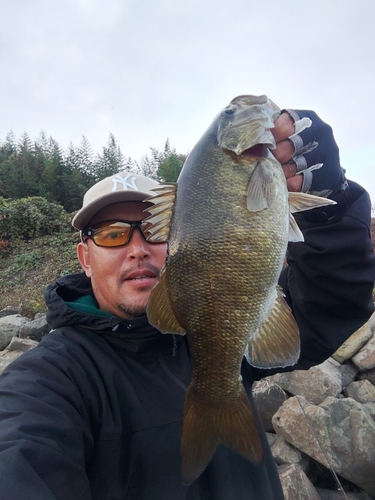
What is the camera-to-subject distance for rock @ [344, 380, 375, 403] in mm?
4818

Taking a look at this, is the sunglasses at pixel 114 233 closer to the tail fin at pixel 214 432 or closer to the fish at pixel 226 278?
the fish at pixel 226 278

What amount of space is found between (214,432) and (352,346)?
15.6 feet

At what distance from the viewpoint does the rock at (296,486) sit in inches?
123

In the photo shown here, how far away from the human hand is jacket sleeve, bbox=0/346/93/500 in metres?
1.51

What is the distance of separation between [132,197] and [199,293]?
3.66 ft

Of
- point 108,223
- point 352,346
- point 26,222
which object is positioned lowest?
point 352,346

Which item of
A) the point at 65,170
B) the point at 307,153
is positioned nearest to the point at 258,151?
the point at 307,153

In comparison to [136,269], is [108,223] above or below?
above

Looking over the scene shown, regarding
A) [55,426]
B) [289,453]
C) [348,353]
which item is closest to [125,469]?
[55,426]

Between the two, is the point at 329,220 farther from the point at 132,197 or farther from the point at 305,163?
the point at 132,197

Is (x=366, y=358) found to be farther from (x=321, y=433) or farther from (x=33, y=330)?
(x=33, y=330)

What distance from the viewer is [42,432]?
134 centimetres

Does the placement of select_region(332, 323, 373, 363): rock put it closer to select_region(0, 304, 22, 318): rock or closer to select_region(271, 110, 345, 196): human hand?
select_region(271, 110, 345, 196): human hand

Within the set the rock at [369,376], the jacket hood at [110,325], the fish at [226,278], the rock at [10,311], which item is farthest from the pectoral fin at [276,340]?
the rock at [10,311]
